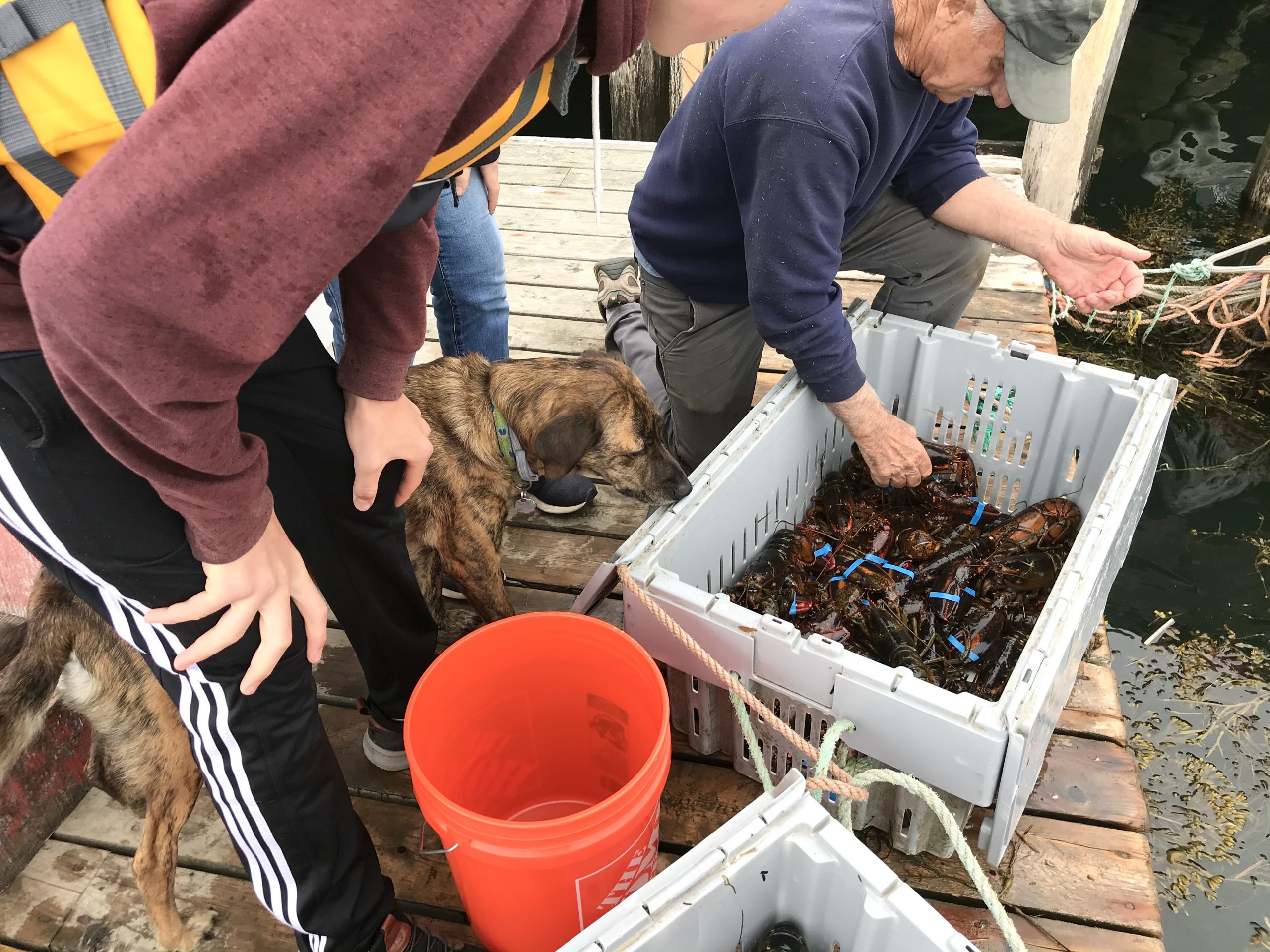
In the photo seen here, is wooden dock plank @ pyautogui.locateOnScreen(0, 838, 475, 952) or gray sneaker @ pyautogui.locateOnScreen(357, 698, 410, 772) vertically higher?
gray sneaker @ pyautogui.locateOnScreen(357, 698, 410, 772)

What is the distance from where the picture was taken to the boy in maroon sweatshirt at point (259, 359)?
0.74 metres

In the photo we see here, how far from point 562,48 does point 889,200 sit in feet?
7.86

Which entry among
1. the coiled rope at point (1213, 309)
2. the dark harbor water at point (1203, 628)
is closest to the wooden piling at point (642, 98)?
the coiled rope at point (1213, 309)

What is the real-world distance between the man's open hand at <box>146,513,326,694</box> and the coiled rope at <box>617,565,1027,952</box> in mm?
836

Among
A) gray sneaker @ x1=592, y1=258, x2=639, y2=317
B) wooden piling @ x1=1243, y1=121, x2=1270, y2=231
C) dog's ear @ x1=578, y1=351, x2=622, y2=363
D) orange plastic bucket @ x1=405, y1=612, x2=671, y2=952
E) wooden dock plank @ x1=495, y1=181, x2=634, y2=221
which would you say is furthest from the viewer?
wooden piling @ x1=1243, y1=121, x2=1270, y2=231

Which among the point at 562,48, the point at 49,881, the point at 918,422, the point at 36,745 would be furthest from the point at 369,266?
the point at 918,422

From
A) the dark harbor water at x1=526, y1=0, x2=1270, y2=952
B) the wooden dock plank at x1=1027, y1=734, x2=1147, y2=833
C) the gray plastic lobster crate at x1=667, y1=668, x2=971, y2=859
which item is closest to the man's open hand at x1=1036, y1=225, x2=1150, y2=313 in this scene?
the wooden dock plank at x1=1027, y1=734, x2=1147, y2=833

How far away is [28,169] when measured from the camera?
90cm

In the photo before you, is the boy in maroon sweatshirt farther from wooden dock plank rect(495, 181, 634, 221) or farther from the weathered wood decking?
wooden dock plank rect(495, 181, 634, 221)

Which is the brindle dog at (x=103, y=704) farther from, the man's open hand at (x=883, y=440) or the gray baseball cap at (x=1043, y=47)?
the gray baseball cap at (x=1043, y=47)

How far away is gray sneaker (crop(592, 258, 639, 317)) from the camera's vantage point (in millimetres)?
4215

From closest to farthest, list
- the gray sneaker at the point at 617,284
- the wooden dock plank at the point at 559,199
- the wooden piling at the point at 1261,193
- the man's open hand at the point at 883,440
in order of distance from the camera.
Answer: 1. the man's open hand at the point at 883,440
2. the gray sneaker at the point at 617,284
3. the wooden dock plank at the point at 559,199
4. the wooden piling at the point at 1261,193

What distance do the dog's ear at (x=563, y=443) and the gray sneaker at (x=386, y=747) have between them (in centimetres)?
86

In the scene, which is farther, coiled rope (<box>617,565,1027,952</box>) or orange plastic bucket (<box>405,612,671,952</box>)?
orange plastic bucket (<box>405,612,671,952</box>)
